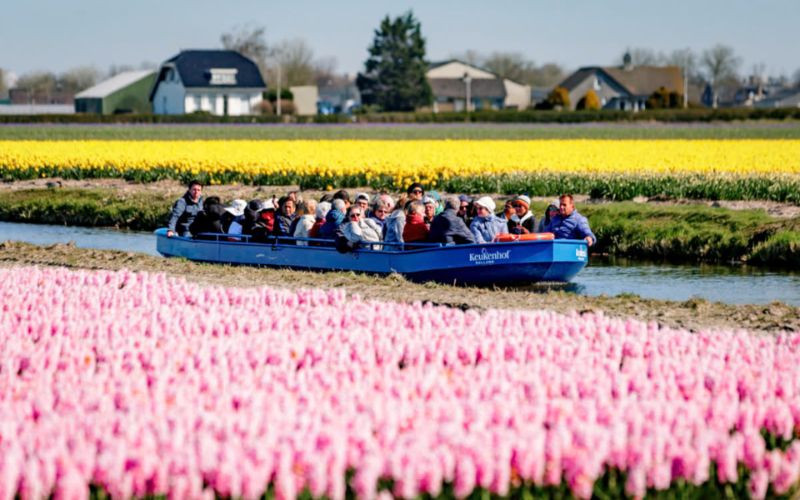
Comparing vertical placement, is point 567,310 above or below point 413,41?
below

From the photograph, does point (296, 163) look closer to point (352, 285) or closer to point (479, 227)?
point (479, 227)

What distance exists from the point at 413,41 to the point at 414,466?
415ft

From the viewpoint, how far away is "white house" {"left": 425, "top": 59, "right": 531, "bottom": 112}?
504 feet

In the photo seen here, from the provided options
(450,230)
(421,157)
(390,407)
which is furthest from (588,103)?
(390,407)

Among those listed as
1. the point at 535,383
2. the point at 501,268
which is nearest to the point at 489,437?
the point at 535,383

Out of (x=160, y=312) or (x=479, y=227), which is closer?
(x=160, y=312)

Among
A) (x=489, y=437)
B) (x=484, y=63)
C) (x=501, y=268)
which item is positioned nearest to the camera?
(x=489, y=437)

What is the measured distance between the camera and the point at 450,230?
19641mm

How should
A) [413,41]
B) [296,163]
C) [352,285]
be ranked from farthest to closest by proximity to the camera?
[413,41] → [296,163] → [352,285]

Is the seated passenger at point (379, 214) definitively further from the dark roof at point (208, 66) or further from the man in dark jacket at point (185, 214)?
the dark roof at point (208, 66)

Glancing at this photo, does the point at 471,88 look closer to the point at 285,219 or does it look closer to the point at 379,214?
the point at 285,219

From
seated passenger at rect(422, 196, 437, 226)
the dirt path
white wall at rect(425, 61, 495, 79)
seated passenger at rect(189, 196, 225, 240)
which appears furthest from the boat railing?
white wall at rect(425, 61, 495, 79)

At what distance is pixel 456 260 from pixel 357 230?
1829mm

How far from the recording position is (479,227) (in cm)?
1978
